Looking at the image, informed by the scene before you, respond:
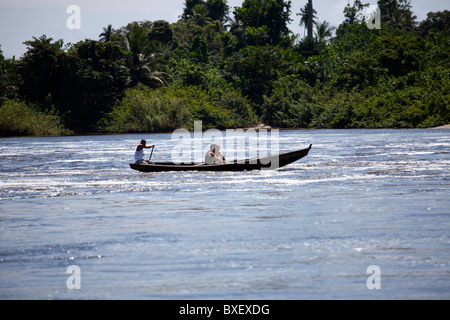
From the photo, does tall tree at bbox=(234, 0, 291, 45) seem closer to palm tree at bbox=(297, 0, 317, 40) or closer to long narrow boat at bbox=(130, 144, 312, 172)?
palm tree at bbox=(297, 0, 317, 40)

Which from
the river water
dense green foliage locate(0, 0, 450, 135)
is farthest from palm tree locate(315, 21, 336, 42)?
the river water

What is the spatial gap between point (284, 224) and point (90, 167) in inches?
644

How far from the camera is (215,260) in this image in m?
9.78

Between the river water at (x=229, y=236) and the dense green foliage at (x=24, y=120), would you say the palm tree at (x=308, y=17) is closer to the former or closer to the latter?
the dense green foliage at (x=24, y=120)

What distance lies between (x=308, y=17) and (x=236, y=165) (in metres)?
62.0

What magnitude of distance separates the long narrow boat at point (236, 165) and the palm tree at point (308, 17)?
5697cm

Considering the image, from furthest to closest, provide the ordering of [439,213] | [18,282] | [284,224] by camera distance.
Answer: [439,213] < [284,224] < [18,282]

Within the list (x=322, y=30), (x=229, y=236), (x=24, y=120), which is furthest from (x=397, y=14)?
(x=229, y=236)

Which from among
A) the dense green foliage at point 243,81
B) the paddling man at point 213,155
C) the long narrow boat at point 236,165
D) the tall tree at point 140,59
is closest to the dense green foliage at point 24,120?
the dense green foliage at point 243,81

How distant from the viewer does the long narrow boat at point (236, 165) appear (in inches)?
894

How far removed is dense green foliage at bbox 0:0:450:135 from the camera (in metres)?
59.3

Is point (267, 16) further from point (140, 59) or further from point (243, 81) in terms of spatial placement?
point (140, 59)

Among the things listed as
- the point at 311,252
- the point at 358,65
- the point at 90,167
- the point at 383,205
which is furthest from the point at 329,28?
the point at 311,252
